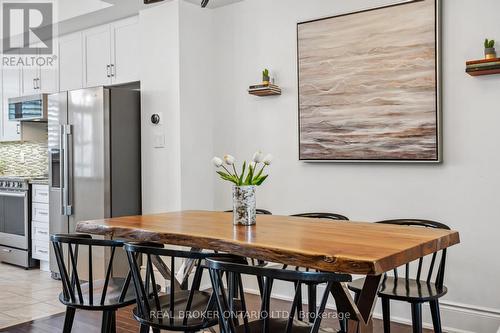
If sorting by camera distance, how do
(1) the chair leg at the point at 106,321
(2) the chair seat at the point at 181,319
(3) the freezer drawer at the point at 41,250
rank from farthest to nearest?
(3) the freezer drawer at the point at 41,250, (1) the chair leg at the point at 106,321, (2) the chair seat at the point at 181,319

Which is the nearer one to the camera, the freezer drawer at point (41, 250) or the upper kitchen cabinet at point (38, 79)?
the freezer drawer at point (41, 250)

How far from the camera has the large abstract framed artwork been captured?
11.1 ft

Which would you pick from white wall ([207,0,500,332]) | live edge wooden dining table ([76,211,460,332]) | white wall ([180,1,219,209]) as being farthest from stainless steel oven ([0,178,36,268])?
live edge wooden dining table ([76,211,460,332])

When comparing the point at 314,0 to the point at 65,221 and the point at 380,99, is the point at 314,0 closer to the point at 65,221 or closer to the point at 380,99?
the point at 380,99

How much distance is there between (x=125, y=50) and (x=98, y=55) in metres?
0.42

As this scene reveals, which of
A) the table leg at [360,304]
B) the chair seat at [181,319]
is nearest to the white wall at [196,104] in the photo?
the chair seat at [181,319]

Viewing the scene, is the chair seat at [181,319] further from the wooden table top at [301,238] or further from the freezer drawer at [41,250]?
the freezer drawer at [41,250]

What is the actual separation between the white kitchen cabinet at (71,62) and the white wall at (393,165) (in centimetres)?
168

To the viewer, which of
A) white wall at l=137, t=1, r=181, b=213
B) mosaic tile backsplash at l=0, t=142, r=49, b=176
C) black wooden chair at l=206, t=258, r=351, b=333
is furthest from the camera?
mosaic tile backsplash at l=0, t=142, r=49, b=176

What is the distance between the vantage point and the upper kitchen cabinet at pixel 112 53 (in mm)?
4859

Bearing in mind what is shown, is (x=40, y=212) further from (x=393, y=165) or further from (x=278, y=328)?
(x=278, y=328)

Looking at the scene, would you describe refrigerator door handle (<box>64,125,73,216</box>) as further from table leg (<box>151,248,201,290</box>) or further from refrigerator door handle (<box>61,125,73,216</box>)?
table leg (<box>151,248,201,290</box>)

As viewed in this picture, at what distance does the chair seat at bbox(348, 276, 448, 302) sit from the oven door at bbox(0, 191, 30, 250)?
4022 millimetres

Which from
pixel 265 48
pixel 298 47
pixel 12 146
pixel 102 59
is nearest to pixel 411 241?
A: pixel 298 47
